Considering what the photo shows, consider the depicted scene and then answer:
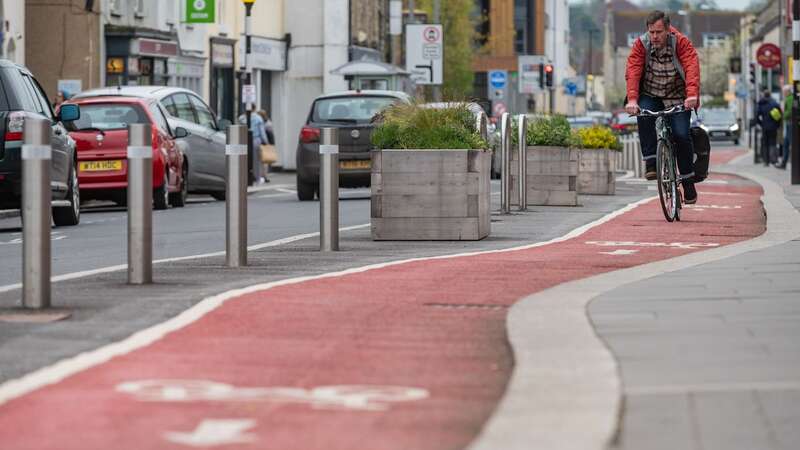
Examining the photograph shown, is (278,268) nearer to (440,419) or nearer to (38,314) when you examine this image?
(38,314)

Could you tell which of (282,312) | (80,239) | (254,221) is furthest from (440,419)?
(254,221)

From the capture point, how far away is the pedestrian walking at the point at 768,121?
157 feet

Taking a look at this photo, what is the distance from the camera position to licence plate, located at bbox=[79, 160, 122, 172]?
90.7 ft

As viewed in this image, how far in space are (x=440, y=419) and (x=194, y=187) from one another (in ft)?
81.3

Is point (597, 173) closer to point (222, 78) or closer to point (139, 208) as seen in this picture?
point (139, 208)

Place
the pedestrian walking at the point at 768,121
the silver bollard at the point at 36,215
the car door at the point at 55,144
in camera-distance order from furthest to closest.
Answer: the pedestrian walking at the point at 768,121, the car door at the point at 55,144, the silver bollard at the point at 36,215

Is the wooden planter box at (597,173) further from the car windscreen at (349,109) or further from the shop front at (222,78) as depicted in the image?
the shop front at (222,78)

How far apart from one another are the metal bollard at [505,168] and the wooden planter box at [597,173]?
23.3 ft

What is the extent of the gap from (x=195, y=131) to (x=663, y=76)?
12932 millimetres

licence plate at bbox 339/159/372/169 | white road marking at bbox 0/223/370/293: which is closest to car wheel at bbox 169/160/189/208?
licence plate at bbox 339/159/372/169

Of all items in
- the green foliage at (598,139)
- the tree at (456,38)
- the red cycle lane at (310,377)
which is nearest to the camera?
the red cycle lane at (310,377)

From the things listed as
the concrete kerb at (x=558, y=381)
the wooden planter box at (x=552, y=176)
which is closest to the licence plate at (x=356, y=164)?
the wooden planter box at (x=552, y=176)

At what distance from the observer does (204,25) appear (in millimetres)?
55125

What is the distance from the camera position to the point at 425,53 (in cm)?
5141
